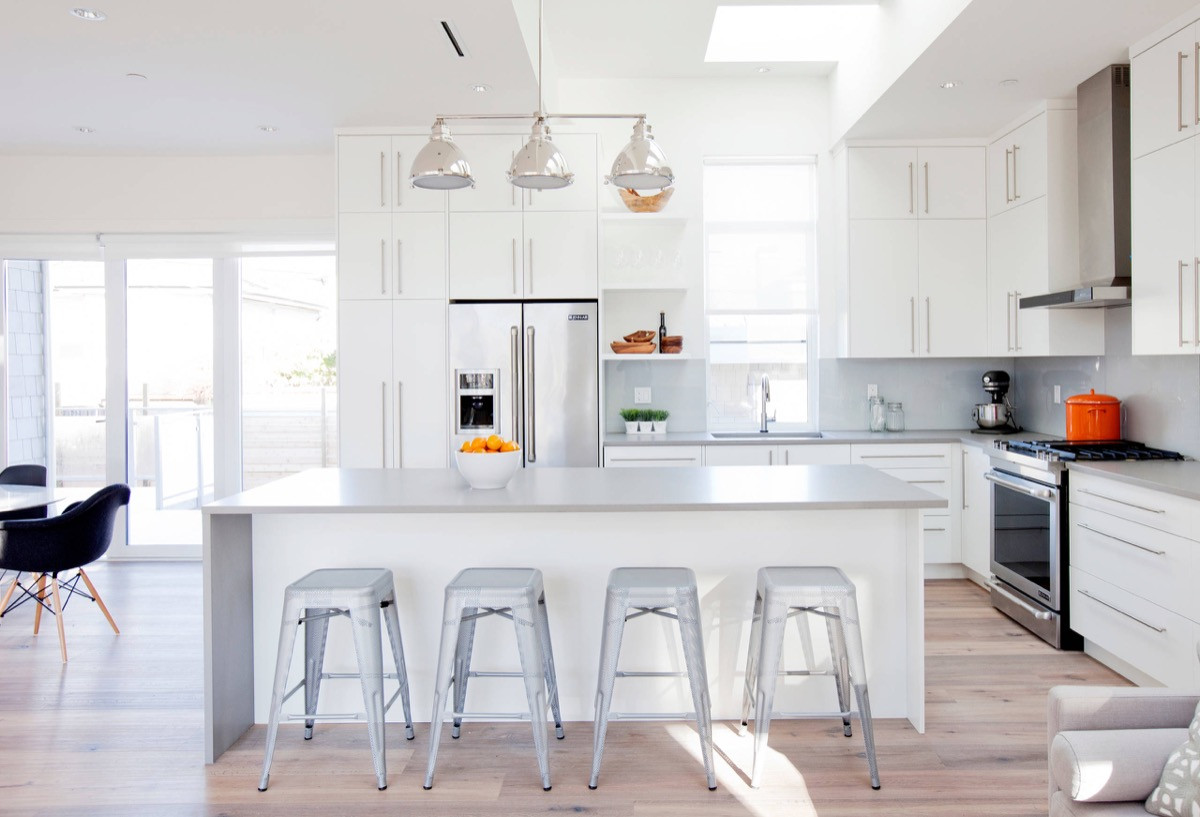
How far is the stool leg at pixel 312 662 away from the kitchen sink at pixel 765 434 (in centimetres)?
272

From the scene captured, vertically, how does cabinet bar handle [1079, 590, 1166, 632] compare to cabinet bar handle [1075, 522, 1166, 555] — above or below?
below

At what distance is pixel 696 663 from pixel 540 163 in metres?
1.77

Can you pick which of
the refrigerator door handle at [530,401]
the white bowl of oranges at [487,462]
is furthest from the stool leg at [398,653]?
the refrigerator door handle at [530,401]

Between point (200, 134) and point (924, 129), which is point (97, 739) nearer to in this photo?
point (200, 134)

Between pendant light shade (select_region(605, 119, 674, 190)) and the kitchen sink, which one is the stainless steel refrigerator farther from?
pendant light shade (select_region(605, 119, 674, 190))

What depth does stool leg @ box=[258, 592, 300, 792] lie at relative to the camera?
8.33ft

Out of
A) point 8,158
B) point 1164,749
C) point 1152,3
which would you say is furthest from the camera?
point 8,158

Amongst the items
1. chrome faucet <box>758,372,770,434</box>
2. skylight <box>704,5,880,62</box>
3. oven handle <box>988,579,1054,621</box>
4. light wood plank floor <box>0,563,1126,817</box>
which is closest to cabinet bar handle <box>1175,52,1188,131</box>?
skylight <box>704,5,880,62</box>

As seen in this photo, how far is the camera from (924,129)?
4.75 meters

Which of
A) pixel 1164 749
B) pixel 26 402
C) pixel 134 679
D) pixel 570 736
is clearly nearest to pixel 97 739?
pixel 134 679

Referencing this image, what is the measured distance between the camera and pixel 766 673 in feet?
8.27

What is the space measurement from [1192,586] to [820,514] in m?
1.28

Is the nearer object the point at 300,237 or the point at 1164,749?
the point at 1164,749

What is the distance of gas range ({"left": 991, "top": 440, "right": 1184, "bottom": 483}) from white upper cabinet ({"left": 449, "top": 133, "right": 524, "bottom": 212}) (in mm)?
2973
